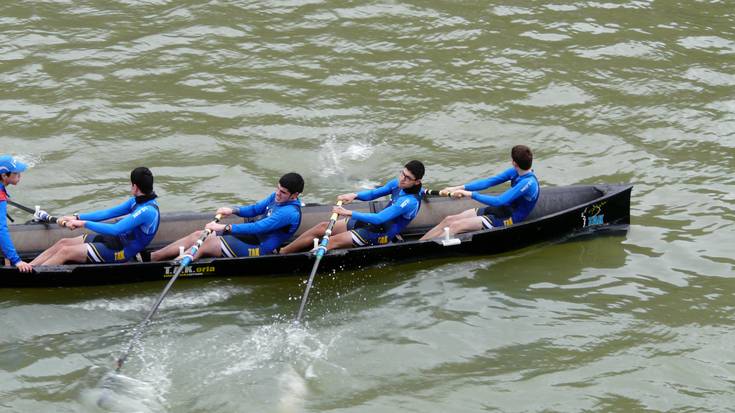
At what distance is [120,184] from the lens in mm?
16125

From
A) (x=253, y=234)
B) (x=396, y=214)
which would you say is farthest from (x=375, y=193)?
(x=253, y=234)

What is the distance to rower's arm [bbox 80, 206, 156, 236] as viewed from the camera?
1283cm

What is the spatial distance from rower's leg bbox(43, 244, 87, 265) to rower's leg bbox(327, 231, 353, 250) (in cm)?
354

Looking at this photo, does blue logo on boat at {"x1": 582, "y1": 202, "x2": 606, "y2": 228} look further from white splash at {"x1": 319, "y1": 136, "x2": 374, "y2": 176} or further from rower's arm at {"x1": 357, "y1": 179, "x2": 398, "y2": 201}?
white splash at {"x1": 319, "y1": 136, "x2": 374, "y2": 176}

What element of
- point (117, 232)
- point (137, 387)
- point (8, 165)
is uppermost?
point (8, 165)

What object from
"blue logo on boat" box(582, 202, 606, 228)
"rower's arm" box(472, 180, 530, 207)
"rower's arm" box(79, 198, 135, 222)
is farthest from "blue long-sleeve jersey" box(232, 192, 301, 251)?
"blue logo on boat" box(582, 202, 606, 228)

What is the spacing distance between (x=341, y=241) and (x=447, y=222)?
1.73 m

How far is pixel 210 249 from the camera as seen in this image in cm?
1348

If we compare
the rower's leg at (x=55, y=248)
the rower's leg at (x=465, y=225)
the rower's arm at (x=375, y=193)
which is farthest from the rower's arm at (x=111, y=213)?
the rower's leg at (x=465, y=225)

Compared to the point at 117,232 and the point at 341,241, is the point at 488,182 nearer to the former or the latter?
the point at 341,241

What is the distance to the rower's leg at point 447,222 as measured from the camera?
561 inches

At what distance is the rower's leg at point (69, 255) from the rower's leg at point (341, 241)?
11.6 ft

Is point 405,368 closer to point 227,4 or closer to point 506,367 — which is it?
point 506,367

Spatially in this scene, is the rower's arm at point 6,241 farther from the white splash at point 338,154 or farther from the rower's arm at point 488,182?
the rower's arm at point 488,182
